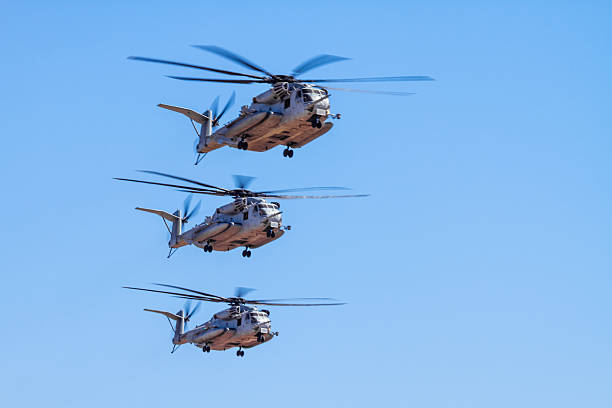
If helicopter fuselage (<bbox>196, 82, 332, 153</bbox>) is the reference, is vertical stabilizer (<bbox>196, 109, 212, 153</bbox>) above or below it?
above

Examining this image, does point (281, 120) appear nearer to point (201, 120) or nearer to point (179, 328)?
point (201, 120)

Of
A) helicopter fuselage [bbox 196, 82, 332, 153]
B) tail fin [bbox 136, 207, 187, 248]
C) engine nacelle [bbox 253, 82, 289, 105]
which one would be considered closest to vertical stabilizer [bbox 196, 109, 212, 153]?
helicopter fuselage [bbox 196, 82, 332, 153]

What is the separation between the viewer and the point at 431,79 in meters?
55.2

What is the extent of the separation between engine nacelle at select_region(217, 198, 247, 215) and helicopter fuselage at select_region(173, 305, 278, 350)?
9905mm

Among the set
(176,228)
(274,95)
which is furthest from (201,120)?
(176,228)

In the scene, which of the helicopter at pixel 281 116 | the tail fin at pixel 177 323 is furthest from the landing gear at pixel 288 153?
the tail fin at pixel 177 323

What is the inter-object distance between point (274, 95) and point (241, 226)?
1264 centimetres

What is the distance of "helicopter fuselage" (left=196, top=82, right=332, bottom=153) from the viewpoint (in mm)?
64312

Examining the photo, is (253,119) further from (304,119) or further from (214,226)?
(214,226)

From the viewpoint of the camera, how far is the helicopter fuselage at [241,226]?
241 feet

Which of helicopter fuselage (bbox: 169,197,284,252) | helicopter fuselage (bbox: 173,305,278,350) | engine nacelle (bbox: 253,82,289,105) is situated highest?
engine nacelle (bbox: 253,82,289,105)

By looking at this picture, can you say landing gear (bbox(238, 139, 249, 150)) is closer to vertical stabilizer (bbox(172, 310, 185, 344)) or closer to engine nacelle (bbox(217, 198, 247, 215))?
engine nacelle (bbox(217, 198, 247, 215))

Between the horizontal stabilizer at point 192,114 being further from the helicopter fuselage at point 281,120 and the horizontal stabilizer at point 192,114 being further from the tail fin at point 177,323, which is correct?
the tail fin at point 177,323

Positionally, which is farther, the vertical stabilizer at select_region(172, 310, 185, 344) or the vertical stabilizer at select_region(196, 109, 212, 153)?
the vertical stabilizer at select_region(172, 310, 185, 344)
